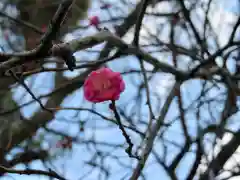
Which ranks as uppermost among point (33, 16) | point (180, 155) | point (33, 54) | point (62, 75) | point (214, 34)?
point (33, 16)

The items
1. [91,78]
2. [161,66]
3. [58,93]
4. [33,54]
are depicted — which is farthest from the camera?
[58,93]

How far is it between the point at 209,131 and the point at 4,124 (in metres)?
1.41

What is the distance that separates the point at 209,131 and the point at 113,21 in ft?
3.70

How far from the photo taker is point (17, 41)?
2.84 m

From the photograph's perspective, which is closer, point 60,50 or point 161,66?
point 60,50

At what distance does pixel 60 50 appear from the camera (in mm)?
671

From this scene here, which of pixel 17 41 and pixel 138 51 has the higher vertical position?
pixel 17 41

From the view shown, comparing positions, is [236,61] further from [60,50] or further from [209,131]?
[60,50]

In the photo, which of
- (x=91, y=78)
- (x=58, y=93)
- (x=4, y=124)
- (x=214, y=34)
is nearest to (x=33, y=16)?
(x=58, y=93)

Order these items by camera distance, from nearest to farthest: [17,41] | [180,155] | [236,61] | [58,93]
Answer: [180,155] < [236,61] < [58,93] < [17,41]

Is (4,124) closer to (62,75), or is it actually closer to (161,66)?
(62,75)

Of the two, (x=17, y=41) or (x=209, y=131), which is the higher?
(x=17, y=41)

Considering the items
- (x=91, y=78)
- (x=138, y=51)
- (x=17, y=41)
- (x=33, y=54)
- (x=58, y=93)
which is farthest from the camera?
(x=17, y=41)

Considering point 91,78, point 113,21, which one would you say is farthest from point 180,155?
point 113,21
